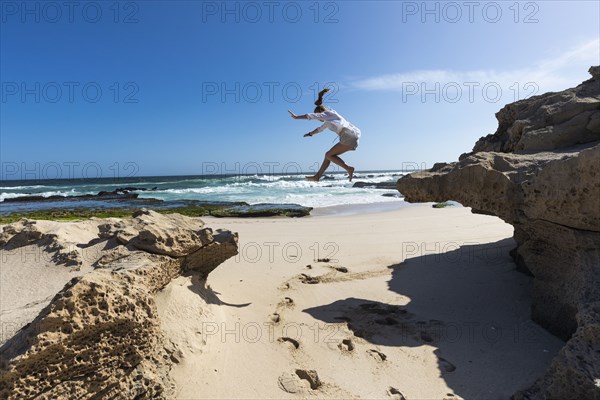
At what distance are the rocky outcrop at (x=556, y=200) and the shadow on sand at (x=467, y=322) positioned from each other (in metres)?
0.43

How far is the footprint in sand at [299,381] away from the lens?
414 cm

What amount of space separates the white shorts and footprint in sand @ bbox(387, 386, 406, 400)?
3960 millimetres

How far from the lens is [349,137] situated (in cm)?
660

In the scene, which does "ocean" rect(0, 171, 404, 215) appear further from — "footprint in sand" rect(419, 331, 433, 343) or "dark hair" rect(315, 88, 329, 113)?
"footprint in sand" rect(419, 331, 433, 343)

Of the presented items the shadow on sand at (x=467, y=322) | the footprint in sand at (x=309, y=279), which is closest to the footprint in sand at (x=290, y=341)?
the shadow on sand at (x=467, y=322)

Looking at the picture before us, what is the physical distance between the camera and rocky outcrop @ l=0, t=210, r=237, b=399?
2994 mm

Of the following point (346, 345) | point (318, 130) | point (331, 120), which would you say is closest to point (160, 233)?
point (346, 345)

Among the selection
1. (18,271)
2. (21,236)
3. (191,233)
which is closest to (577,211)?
(191,233)

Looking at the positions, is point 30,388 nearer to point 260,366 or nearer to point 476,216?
point 260,366

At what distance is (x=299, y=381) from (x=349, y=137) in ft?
13.3

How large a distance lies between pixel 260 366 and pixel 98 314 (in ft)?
6.58

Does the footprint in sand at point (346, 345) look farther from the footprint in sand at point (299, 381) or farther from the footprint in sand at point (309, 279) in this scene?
the footprint in sand at point (309, 279)

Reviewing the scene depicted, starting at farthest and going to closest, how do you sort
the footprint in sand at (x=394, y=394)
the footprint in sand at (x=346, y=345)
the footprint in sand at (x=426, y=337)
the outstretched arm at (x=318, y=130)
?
the outstretched arm at (x=318, y=130), the footprint in sand at (x=426, y=337), the footprint in sand at (x=346, y=345), the footprint in sand at (x=394, y=394)

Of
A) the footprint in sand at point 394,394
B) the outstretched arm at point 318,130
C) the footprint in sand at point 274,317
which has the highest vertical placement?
the outstretched arm at point 318,130
